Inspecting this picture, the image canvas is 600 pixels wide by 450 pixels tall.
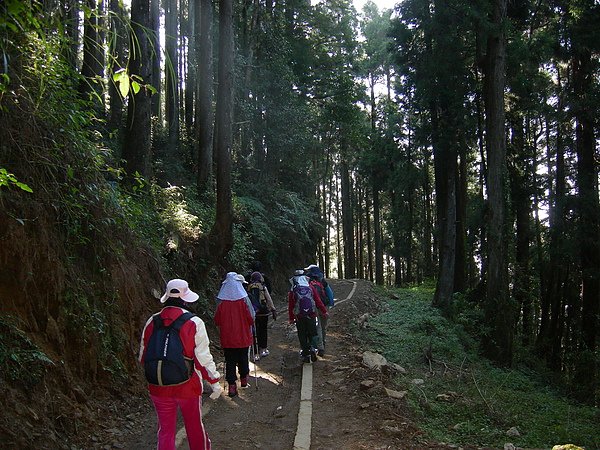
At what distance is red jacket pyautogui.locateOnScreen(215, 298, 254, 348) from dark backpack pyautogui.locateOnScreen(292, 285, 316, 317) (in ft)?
6.92

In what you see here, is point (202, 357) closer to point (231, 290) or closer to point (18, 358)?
point (18, 358)

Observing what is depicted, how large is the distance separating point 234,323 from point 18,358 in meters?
3.59

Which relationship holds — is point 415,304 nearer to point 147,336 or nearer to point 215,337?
point 215,337

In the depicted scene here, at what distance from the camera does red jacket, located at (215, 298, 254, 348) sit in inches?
327

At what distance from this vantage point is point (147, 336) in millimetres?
4777

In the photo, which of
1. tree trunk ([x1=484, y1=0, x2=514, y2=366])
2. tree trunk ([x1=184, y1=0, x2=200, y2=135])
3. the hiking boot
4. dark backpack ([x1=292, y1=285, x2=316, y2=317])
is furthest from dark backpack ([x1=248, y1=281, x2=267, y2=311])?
tree trunk ([x1=184, y1=0, x2=200, y2=135])

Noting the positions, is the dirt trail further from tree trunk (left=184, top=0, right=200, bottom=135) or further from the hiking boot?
tree trunk (left=184, top=0, right=200, bottom=135)

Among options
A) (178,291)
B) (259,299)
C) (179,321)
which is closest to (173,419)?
(179,321)

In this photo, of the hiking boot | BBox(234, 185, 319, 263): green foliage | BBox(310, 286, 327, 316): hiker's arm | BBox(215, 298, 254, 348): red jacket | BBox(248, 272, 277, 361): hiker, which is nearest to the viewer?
BBox(215, 298, 254, 348): red jacket

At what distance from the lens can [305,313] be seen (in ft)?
33.9

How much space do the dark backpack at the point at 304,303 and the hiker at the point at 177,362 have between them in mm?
5568

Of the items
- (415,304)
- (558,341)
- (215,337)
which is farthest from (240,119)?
(558,341)

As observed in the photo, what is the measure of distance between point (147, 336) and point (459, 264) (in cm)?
1994

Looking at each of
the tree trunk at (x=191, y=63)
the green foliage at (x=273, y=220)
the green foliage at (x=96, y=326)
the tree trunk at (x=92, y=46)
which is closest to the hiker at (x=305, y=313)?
the green foliage at (x=96, y=326)
